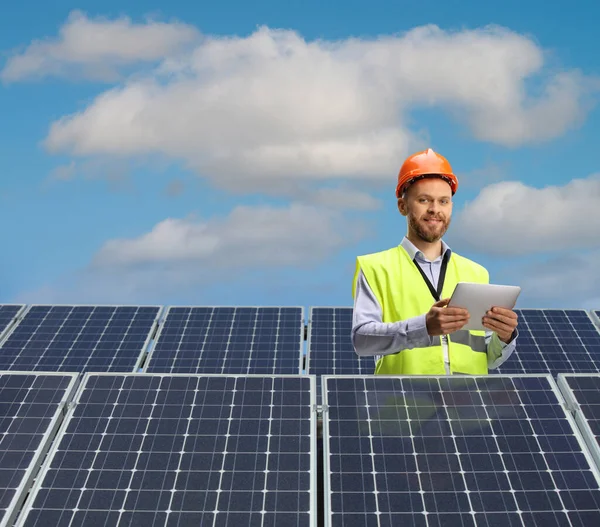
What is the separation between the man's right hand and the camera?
16.1 feet

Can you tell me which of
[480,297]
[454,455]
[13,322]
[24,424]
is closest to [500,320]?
[480,297]

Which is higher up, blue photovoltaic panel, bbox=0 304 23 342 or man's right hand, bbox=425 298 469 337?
blue photovoltaic panel, bbox=0 304 23 342

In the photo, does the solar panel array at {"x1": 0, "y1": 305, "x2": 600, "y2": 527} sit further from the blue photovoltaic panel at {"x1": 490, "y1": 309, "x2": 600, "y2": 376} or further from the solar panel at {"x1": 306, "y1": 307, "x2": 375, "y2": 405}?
the blue photovoltaic panel at {"x1": 490, "y1": 309, "x2": 600, "y2": 376}

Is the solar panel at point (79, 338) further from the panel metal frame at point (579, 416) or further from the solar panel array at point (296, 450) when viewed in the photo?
the panel metal frame at point (579, 416)

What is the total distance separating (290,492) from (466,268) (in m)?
2.68

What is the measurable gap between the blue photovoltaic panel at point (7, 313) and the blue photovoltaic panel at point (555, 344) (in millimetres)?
10412

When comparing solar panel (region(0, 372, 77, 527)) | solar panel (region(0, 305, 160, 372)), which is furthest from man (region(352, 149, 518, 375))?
solar panel (region(0, 305, 160, 372))

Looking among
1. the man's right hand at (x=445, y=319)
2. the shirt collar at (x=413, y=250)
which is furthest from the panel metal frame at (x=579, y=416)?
the shirt collar at (x=413, y=250)

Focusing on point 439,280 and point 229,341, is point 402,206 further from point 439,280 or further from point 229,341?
point 229,341

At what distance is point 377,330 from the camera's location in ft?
17.3

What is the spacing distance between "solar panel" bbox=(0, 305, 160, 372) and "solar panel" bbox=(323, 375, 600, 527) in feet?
28.9

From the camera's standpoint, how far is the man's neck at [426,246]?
5793mm

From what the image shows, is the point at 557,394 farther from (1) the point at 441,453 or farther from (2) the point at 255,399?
(2) the point at 255,399

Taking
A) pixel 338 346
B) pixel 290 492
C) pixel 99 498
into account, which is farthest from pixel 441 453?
pixel 338 346
